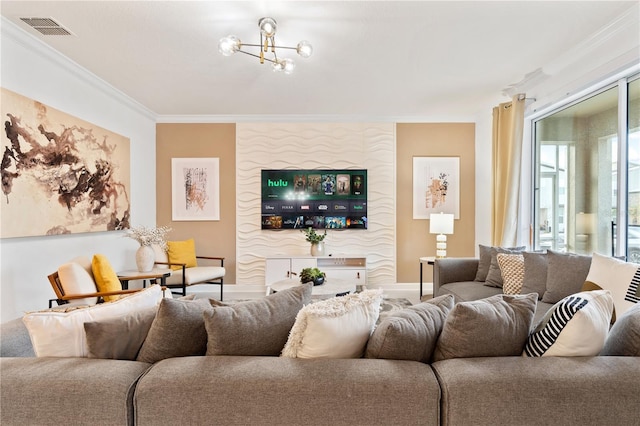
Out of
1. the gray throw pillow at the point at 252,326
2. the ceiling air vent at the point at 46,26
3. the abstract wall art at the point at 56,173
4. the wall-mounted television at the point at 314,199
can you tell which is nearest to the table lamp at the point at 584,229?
the wall-mounted television at the point at 314,199

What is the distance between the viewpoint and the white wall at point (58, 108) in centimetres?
270

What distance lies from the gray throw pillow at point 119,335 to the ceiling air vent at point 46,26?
2594 millimetres

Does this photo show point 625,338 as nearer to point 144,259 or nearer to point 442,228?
point 442,228

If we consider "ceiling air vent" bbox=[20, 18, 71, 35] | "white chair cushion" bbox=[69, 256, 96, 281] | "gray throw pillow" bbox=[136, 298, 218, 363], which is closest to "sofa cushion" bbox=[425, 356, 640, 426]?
"gray throw pillow" bbox=[136, 298, 218, 363]

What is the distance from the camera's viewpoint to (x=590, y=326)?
121 cm

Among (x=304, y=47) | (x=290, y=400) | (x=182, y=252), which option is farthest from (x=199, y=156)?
(x=290, y=400)

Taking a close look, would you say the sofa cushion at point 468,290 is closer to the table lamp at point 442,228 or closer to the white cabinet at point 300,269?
the table lamp at point 442,228

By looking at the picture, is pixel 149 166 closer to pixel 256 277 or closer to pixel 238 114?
pixel 238 114

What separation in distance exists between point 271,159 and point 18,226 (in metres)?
3.15

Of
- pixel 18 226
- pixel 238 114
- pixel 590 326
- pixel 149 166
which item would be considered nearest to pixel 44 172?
pixel 18 226

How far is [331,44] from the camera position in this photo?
2.92m

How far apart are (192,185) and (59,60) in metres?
2.34

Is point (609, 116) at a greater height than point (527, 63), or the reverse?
point (527, 63)

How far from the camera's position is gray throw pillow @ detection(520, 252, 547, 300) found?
287 centimetres
